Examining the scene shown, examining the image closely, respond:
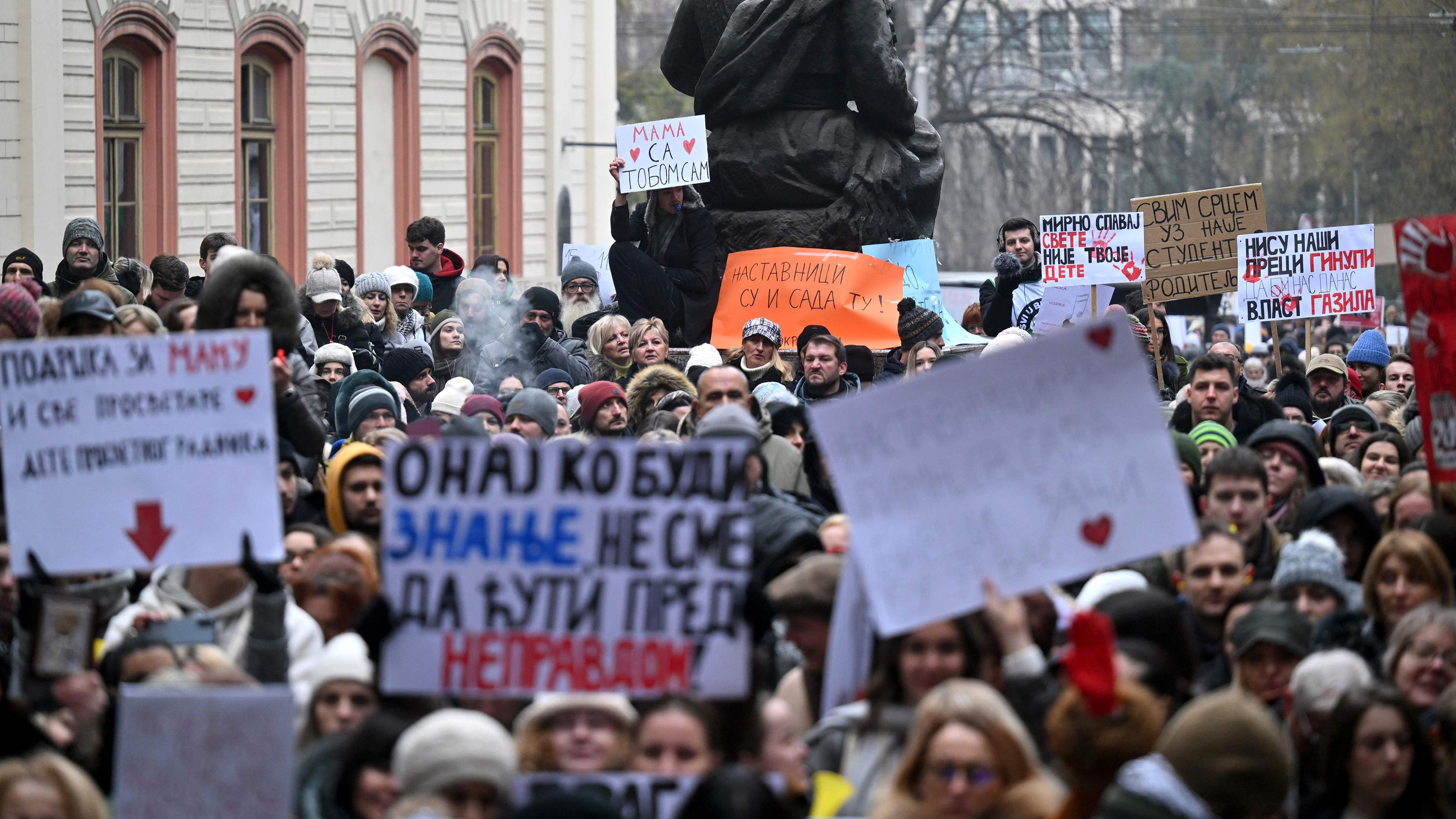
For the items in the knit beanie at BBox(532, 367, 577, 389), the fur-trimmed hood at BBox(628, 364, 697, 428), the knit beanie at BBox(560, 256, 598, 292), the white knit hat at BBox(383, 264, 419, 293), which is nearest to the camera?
the fur-trimmed hood at BBox(628, 364, 697, 428)

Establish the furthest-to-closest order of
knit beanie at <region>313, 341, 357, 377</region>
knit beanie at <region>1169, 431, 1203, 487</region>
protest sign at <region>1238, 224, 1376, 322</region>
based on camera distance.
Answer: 1. protest sign at <region>1238, 224, 1376, 322</region>
2. knit beanie at <region>313, 341, 357, 377</region>
3. knit beanie at <region>1169, 431, 1203, 487</region>

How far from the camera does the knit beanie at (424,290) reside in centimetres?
1280

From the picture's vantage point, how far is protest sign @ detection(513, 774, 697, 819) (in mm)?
4340

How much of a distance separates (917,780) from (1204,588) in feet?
5.70

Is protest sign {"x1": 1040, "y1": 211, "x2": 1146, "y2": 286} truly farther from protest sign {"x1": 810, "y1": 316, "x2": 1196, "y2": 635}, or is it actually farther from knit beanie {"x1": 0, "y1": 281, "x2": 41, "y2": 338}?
protest sign {"x1": 810, "y1": 316, "x2": 1196, "y2": 635}

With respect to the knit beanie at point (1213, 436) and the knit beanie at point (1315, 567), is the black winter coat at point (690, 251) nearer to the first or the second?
the knit beanie at point (1213, 436)

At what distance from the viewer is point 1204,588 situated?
569cm

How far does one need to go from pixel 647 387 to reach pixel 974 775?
474 cm

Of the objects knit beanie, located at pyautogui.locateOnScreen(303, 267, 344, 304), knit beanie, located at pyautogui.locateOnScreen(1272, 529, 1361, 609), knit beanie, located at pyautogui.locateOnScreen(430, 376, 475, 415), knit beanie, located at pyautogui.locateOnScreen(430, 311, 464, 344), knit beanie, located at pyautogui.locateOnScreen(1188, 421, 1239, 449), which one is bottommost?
knit beanie, located at pyautogui.locateOnScreen(1272, 529, 1361, 609)

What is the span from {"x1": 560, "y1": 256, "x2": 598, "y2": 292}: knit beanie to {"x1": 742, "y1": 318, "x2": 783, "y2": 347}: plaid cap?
2.75 meters

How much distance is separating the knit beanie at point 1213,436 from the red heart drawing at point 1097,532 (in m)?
3.18

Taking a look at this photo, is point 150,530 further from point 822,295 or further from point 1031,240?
point 1031,240

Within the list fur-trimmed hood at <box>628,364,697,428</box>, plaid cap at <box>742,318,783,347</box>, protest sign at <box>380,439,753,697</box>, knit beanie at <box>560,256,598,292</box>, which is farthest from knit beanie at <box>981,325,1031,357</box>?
protest sign at <box>380,439,753,697</box>

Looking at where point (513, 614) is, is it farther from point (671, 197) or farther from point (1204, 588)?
point (671, 197)
